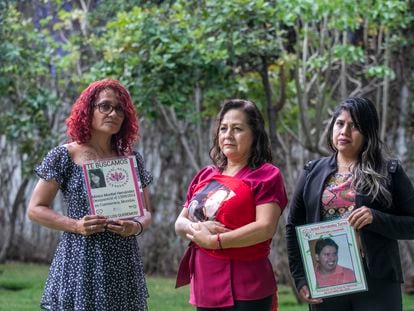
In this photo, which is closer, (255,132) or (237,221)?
(237,221)

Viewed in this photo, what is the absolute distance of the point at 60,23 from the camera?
1145cm

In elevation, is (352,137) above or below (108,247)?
above

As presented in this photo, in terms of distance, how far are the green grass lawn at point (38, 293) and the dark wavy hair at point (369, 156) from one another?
16.1 ft

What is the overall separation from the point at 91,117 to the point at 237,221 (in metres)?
0.93

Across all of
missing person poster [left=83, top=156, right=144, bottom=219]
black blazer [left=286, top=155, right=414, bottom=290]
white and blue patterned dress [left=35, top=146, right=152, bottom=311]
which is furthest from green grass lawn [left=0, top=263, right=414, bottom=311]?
black blazer [left=286, top=155, right=414, bottom=290]

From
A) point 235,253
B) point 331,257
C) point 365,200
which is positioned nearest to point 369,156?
point 365,200

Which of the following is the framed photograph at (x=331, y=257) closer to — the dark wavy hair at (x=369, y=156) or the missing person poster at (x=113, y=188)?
the dark wavy hair at (x=369, y=156)

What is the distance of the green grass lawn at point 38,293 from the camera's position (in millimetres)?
9130

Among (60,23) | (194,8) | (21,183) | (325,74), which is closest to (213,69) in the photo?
(194,8)

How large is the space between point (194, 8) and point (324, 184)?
4.80 m

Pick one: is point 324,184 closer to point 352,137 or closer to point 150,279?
point 352,137

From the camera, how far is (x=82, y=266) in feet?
14.5

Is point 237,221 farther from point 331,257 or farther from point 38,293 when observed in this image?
point 38,293

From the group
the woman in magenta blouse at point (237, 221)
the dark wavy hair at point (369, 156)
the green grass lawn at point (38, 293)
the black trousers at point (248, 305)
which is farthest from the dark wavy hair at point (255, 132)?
the green grass lawn at point (38, 293)
